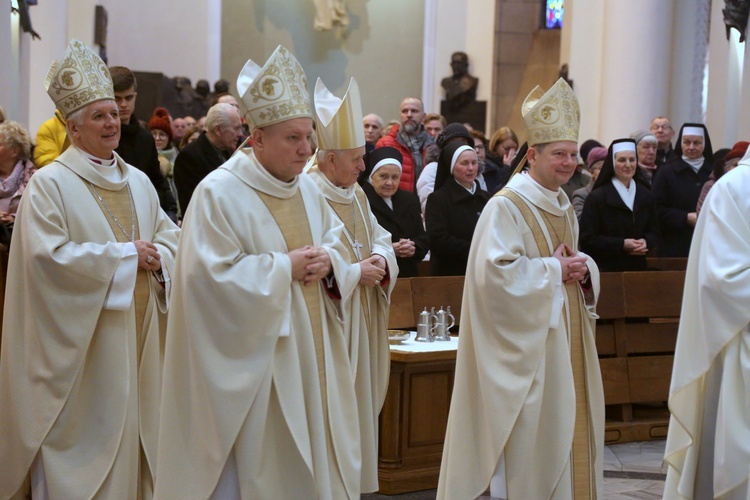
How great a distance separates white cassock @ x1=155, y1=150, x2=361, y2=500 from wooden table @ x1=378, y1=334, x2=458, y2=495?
2.17 m

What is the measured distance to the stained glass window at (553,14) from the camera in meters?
19.8

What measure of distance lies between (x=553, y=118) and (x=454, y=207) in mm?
2242

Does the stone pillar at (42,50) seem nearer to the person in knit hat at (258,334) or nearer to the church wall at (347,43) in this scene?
the church wall at (347,43)

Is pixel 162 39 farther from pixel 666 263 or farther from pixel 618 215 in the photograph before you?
pixel 618 215

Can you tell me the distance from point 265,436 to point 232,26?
1670 centimetres

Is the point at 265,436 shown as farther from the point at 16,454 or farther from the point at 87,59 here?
the point at 87,59

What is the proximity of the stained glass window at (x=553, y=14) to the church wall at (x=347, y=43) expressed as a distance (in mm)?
2387

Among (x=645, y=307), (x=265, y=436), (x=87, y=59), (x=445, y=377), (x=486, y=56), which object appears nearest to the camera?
(x=265, y=436)

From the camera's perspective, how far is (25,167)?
280 inches

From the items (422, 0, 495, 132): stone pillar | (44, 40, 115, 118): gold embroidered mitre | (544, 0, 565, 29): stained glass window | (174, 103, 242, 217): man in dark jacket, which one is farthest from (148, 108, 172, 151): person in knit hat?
(544, 0, 565, 29): stained glass window

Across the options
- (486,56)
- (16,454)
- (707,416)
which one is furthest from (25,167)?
(486,56)

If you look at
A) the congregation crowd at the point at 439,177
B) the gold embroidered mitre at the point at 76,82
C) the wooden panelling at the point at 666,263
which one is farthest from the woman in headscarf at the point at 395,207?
the wooden panelling at the point at 666,263

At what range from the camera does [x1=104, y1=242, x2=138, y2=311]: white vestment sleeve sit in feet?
17.2

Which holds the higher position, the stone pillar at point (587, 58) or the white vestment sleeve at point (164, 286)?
the stone pillar at point (587, 58)
